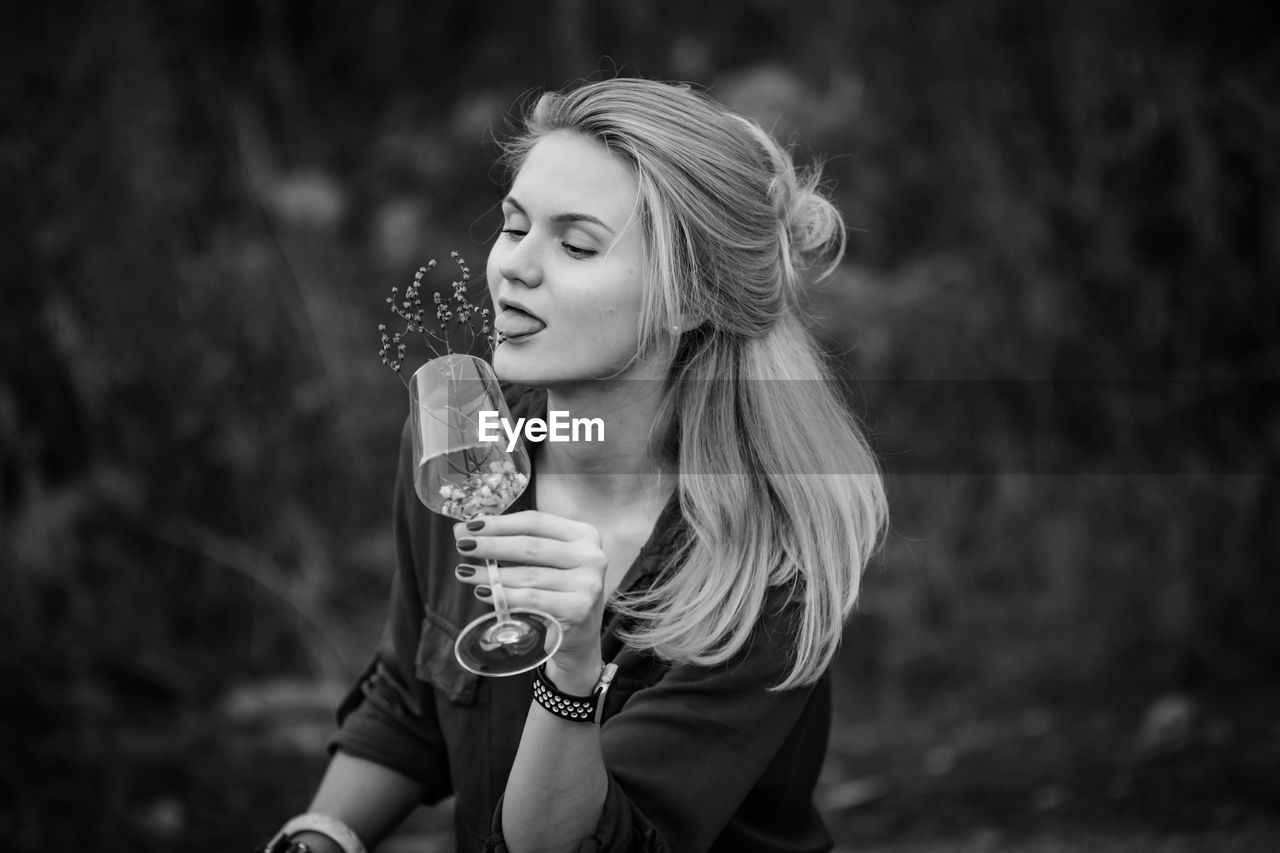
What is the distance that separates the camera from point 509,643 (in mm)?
1506

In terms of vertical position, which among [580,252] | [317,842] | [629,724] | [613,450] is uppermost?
[580,252]

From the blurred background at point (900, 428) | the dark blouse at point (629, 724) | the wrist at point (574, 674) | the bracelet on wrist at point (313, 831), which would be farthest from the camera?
the blurred background at point (900, 428)

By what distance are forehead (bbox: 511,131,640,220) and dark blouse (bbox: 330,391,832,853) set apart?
444 mm

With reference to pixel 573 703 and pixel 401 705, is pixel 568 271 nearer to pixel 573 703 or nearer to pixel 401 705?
pixel 573 703

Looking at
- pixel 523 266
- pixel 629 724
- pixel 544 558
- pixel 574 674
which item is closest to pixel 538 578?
pixel 544 558

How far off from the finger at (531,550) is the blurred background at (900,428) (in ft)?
7.88

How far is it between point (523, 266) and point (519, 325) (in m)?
0.09

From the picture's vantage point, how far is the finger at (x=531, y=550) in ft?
4.78

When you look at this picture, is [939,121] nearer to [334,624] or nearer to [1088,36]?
[1088,36]

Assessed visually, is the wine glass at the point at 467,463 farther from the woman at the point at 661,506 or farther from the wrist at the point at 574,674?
the woman at the point at 661,506

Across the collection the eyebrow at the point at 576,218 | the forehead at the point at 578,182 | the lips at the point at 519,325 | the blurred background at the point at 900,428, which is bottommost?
the blurred background at the point at 900,428

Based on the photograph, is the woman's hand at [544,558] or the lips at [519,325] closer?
the woman's hand at [544,558]

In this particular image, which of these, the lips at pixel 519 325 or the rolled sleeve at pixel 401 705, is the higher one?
the lips at pixel 519 325

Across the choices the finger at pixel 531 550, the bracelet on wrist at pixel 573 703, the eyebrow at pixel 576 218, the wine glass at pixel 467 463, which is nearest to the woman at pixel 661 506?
the eyebrow at pixel 576 218
